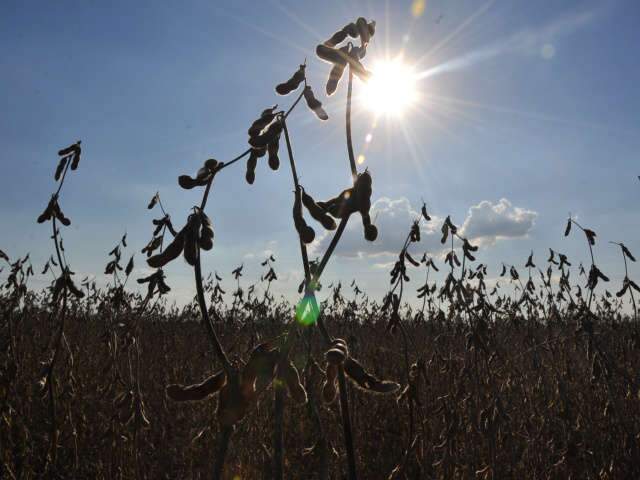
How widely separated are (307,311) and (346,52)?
64 centimetres

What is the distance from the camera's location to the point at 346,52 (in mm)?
1070

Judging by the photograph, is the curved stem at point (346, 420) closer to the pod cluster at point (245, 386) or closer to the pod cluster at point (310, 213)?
the pod cluster at point (245, 386)

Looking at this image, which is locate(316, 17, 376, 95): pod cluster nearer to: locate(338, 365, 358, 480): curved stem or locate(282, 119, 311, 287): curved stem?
locate(282, 119, 311, 287): curved stem

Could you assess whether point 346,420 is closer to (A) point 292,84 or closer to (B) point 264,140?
(B) point 264,140

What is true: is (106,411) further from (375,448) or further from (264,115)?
(264,115)

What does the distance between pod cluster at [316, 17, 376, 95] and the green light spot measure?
482mm

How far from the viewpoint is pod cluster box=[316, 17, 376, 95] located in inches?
37.9

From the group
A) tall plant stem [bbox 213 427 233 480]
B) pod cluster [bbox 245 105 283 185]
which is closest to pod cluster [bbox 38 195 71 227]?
Result: pod cluster [bbox 245 105 283 185]

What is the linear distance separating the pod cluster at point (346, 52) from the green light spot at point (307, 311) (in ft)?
1.58

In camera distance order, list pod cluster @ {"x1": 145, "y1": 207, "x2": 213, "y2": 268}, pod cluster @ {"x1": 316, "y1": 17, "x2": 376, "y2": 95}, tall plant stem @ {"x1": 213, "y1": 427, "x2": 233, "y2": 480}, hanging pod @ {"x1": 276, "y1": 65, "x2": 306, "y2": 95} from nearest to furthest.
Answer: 1. tall plant stem @ {"x1": 213, "y1": 427, "x2": 233, "y2": 480}
2. pod cluster @ {"x1": 145, "y1": 207, "x2": 213, "y2": 268}
3. pod cluster @ {"x1": 316, "y1": 17, "x2": 376, "y2": 95}
4. hanging pod @ {"x1": 276, "y1": 65, "x2": 306, "y2": 95}

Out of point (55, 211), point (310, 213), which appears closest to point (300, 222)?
point (310, 213)

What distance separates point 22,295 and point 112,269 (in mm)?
1490

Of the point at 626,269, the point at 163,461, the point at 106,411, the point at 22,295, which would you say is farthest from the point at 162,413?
the point at 626,269

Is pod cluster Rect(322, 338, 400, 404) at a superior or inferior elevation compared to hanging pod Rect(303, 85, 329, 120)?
inferior
